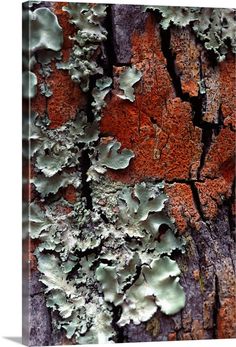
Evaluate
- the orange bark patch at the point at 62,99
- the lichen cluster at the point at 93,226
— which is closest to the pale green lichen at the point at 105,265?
the lichen cluster at the point at 93,226

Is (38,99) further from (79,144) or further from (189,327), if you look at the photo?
(189,327)

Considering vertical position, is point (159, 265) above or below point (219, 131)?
below

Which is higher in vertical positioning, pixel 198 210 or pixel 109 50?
pixel 109 50

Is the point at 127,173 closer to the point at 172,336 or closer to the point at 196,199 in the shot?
the point at 196,199

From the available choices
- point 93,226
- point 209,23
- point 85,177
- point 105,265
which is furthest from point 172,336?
point 209,23

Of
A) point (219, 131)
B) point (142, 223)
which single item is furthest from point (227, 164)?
point (142, 223)

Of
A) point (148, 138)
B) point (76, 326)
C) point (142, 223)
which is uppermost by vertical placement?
point (148, 138)

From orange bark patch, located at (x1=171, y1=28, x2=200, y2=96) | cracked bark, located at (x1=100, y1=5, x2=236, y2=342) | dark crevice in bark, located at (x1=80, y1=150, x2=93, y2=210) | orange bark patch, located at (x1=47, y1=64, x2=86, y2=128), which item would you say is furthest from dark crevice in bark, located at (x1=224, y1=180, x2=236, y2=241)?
orange bark patch, located at (x1=47, y1=64, x2=86, y2=128)
